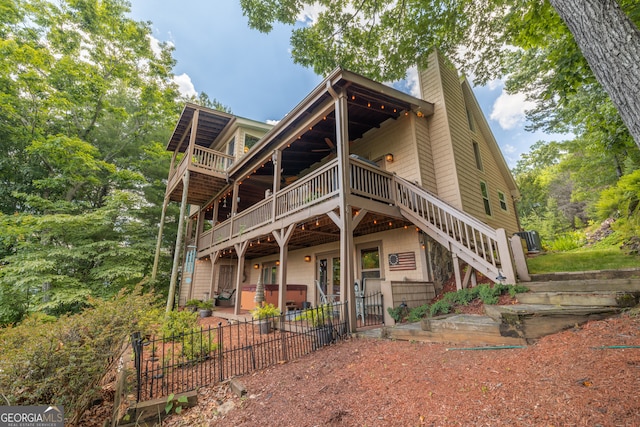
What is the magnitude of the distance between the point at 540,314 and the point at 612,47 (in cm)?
311

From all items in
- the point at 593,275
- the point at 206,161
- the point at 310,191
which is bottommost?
the point at 593,275

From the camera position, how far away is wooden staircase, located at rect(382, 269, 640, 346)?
3600mm

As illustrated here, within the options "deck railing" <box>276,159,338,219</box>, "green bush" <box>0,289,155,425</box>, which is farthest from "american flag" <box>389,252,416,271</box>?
"green bush" <box>0,289,155,425</box>

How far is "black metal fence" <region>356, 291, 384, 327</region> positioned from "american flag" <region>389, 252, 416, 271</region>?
136 centimetres

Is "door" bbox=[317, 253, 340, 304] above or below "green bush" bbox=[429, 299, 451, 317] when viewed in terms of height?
above

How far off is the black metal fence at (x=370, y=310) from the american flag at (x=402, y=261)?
1.36m

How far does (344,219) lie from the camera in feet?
21.0

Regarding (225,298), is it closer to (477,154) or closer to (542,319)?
(477,154)

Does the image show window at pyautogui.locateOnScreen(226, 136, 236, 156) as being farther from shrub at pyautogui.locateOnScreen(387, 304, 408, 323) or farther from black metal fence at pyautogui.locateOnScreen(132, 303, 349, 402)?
shrub at pyautogui.locateOnScreen(387, 304, 408, 323)

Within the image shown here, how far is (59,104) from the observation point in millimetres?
13602

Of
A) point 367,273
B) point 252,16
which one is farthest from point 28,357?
point 252,16

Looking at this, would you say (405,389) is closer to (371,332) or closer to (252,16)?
(371,332)
